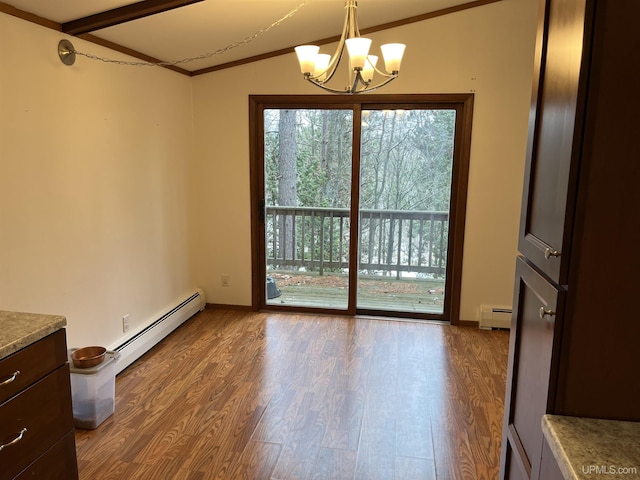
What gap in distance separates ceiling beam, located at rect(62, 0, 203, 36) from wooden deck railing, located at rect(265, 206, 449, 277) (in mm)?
2088

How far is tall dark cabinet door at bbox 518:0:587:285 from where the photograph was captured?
1.00m

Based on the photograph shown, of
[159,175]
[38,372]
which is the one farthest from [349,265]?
[38,372]

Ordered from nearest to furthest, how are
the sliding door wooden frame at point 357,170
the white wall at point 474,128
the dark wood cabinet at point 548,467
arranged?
the dark wood cabinet at point 548,467 < the white wall at point 474,128 < the sliding door wooden frame at point 357,170

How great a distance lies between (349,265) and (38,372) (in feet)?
9.63

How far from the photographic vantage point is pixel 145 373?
10.2 feet

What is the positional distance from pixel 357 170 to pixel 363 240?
25.9 inches

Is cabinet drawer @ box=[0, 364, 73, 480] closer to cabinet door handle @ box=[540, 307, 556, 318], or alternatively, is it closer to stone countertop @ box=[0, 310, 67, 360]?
stone countertop @ box=[0, 310, 67, 360]

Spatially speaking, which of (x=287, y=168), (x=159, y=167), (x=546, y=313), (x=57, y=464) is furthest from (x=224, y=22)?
(x=546, y=313)

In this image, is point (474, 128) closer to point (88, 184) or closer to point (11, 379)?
point (88, 184)

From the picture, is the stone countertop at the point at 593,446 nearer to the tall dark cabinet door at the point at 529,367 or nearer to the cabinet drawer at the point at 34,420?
the tall dark cabinet door at the point at 529,367

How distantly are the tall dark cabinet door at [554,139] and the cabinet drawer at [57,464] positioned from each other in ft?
5.67

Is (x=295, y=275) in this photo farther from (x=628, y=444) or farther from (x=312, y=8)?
(x=628, y=444)

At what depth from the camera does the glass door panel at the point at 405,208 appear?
13.0 feet

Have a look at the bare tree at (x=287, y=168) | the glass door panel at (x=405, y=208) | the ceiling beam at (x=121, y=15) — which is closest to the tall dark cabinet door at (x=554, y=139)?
the ceiling beam at (x=121, y=15)
